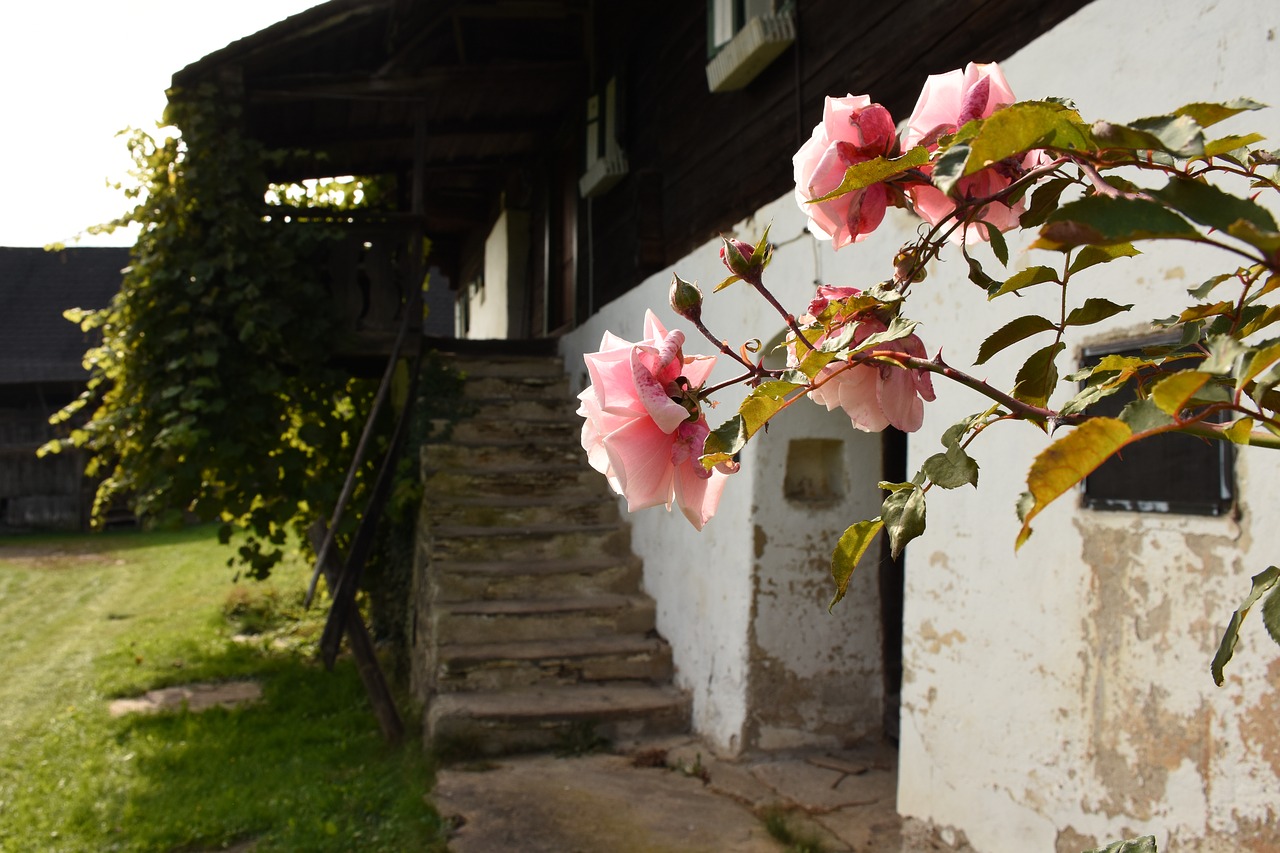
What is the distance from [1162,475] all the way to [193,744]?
5.29 m

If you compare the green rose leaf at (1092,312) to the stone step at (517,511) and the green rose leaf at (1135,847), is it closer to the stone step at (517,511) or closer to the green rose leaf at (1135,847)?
the green rose leaf at (1135,847)

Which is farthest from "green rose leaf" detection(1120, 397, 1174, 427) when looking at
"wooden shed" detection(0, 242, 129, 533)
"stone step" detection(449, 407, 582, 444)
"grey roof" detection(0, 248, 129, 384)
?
"grey roof" detection(0, 248, 129, 384)

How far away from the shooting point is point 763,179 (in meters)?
4.77

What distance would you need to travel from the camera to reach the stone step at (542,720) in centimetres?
501

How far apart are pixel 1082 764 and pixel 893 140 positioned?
7.40ft

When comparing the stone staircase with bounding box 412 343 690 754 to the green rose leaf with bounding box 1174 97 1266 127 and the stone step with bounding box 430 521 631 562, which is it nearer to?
the stone step with bounding box 430 521 631 562

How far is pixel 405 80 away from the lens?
7.59 m

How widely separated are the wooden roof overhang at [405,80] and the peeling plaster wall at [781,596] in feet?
11.7

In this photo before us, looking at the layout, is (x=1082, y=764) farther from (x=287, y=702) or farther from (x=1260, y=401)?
(x=287, y=702)

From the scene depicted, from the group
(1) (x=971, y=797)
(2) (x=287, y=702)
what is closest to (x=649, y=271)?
(2) (x=287, y=702)

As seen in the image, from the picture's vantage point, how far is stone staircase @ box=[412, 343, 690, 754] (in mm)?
5109

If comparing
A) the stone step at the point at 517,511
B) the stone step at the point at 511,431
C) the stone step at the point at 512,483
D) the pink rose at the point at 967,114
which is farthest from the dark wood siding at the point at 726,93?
the pink rose at the point at 967,114

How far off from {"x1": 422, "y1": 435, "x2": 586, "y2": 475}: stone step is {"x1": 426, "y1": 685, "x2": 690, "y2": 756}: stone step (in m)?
1.94

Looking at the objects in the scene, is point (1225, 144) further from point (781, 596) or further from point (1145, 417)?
point (781, 596)
